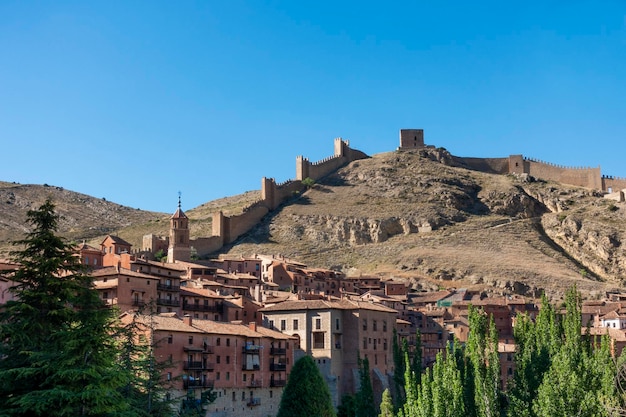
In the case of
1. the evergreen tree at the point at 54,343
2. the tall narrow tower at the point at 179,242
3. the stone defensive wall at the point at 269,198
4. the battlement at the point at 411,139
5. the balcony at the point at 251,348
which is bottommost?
the balcony at the point at 251,348

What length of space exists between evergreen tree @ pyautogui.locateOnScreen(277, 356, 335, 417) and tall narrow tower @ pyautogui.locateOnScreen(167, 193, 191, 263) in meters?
47.8

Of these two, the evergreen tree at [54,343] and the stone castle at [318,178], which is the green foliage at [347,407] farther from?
the stone castle at [318,178]

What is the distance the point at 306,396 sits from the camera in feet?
166

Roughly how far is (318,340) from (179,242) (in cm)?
3737

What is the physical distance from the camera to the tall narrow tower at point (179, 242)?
98.8 meters

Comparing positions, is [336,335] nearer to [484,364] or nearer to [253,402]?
[253,402]

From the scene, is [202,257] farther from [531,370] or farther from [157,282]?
[531,370]

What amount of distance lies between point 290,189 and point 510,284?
146ft

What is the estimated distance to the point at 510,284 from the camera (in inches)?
4348

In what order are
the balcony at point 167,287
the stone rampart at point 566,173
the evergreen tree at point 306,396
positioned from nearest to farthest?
the evergreen tree at point 306,396
the balcony at point 167,287
the stone rampart at point 566,173

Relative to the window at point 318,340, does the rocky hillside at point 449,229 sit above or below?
above

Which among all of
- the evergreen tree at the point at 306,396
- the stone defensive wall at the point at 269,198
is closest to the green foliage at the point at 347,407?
the evergreen tree at the point at 306,396

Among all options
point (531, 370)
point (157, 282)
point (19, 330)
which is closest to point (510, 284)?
point (157, 282)

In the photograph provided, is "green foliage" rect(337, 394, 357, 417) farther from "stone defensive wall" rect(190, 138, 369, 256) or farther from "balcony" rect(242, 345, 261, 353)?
"stone defensive wall" rect(190, 138, 369, 256)
